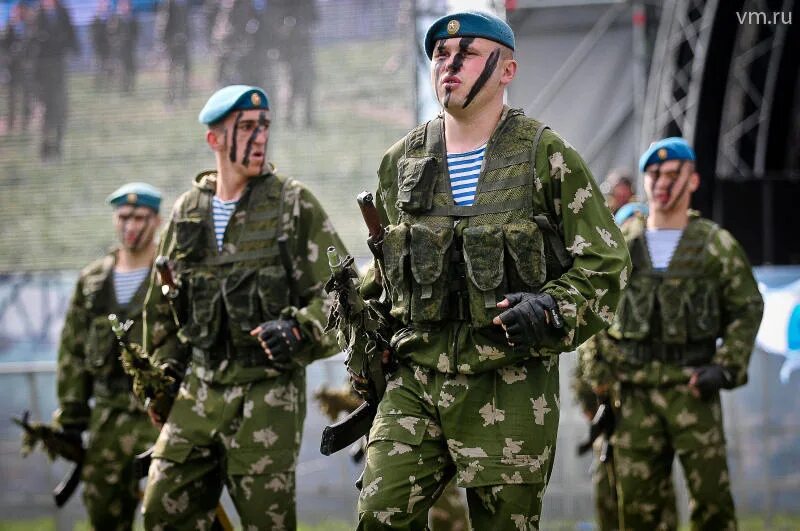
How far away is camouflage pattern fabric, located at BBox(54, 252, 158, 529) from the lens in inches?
353

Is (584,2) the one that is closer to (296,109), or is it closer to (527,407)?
(296,109)

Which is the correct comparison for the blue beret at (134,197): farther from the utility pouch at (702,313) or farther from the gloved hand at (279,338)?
the utility pouch at (702,313)

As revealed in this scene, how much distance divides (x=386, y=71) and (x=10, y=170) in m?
6.14

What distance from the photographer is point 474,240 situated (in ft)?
17.7

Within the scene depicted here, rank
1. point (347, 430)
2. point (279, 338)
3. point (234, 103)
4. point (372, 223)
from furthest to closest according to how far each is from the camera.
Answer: point (234, 103) → point (279, 338) → point (347, 430) → point (372, 223)

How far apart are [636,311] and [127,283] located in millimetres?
3412

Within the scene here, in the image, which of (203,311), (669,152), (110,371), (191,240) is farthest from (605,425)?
Answer: (110,371)

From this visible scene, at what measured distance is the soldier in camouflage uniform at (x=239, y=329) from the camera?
6.75 metres

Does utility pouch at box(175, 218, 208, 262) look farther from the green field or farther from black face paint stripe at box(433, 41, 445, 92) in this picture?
the green field

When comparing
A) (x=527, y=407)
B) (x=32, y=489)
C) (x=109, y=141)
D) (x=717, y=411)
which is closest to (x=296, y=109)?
(x=109, y=141)

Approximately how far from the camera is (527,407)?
17.7 feet

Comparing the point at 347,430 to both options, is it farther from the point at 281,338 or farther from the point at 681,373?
the point at 681,373

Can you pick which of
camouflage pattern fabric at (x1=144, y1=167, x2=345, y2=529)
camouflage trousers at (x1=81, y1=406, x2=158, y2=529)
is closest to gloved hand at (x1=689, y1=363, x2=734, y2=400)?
camouflage pattern fabric at (x1=144, y1=167, x2=345, y2=529)

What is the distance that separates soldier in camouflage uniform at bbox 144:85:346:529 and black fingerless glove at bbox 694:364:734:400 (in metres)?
2.52
